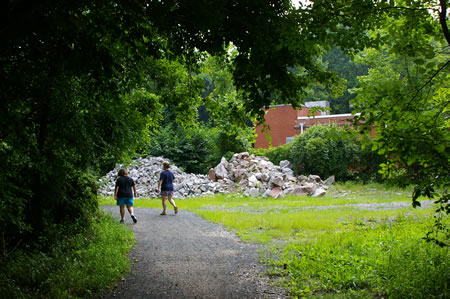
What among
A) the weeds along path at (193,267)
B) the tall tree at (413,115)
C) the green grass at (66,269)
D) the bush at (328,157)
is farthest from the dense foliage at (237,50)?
the bush at (328,157)

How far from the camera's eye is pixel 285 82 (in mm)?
4730

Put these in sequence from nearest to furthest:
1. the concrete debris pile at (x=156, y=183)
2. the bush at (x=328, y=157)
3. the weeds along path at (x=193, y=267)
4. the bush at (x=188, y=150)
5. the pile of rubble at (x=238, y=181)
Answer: the weeds along path at (x=193, y=267) → the pile of rubble at (x=238, y=181) → the concrete debris pile at (x=156, y=183) → the bush at (x=328, y=157) → the bush at (x=188, y=150)

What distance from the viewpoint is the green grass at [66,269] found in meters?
4.95

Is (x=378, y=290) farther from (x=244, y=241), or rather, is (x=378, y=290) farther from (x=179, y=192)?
(x=179, y=192)

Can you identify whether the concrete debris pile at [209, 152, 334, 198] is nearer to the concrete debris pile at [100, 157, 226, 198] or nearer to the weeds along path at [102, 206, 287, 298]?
the concrete debris pile at [100, 157, 226, 198]

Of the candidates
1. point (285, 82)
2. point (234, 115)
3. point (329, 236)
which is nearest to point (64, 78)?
point (285, 82)

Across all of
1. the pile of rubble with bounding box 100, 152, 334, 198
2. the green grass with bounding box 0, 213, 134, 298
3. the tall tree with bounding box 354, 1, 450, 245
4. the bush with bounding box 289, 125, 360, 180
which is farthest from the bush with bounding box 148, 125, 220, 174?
the tall tree with bounding box 354, 1, 450, 245

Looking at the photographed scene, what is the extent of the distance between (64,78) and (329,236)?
6.97 metres

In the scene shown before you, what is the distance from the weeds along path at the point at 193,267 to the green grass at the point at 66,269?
33 cm

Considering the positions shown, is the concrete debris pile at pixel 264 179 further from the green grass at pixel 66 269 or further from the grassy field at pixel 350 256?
the green grass at pixel 66 269

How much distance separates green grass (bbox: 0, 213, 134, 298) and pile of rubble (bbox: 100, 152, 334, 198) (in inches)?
569

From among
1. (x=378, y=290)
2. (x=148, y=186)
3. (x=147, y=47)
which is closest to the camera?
(x=378, y=290)

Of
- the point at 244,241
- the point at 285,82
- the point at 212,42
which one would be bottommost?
the point at 244,241

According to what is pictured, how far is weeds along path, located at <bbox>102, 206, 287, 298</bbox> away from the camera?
17.8 feet
